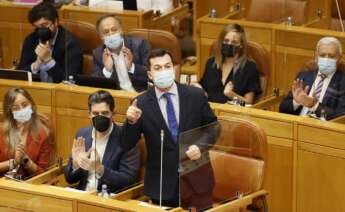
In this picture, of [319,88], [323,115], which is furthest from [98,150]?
[319,88]

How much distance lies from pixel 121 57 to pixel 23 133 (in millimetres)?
1078

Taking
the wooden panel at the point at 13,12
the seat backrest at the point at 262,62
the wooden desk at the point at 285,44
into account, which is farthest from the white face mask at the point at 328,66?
the wooden panel at the point at 13,12

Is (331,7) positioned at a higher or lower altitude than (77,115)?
higher

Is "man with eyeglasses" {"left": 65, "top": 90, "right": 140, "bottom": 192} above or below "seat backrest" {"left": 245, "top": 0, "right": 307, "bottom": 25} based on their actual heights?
below

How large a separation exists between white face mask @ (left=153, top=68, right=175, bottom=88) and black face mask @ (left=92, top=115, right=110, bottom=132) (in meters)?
0.34

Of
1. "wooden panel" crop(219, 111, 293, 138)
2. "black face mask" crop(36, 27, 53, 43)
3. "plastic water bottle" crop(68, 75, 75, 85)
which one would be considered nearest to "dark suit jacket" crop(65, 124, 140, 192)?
"wooden panel" crop(219, 111, 293, 138)

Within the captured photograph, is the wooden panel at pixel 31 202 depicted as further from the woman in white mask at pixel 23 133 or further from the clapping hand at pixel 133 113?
the clapping hand at pixel 133 113

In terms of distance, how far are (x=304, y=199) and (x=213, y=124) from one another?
102 cm

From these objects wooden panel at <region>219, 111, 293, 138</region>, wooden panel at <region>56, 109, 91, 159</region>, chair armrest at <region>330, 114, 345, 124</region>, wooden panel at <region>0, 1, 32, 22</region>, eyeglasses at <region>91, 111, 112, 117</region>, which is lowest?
wooden panel at <region>56, 109, 91, 159</region>

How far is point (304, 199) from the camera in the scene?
6.02 m

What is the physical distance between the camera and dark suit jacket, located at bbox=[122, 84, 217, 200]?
17.5 feet

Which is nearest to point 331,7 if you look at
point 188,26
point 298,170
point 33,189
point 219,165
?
point 188,26

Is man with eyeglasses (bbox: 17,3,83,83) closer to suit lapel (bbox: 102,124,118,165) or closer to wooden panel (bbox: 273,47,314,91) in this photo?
wooden panel (bbox: 273,47,314,91)

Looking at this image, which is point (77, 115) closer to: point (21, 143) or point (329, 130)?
point (21, 143)
